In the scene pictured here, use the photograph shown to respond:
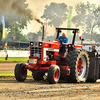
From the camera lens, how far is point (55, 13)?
89188mm

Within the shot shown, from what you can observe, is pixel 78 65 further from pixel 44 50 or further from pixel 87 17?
pixel 87 17

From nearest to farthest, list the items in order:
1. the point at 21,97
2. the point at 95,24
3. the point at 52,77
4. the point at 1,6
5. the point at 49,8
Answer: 1. the point at 21,97
2. the point at 52,77
3. the point at 1,6
4. the point at 95,24
5. the point at 49,8

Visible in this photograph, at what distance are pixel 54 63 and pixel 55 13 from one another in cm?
8147

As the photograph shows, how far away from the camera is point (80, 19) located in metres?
81.8

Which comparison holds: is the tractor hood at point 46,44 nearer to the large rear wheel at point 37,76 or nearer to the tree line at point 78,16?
the large rear wheel at point 37,76

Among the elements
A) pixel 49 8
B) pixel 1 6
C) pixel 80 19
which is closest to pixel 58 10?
pixel 49 8

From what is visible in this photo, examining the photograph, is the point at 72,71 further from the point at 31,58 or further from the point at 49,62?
the point at 31,58

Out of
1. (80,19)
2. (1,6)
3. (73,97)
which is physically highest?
(80,19)

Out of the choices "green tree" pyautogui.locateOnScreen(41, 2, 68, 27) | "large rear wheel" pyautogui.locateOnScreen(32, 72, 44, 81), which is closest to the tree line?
"green tree" pyautogui.locateOnScreen(41, 2, 68, 27)

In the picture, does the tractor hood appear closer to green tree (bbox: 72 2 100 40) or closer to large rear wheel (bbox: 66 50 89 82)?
large rear wheel (bbox: 66 50 89 82)

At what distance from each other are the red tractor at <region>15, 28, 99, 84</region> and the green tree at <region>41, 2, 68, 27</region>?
75.4m

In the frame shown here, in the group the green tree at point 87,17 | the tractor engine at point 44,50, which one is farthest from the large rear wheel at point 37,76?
the green tree at point 87,17

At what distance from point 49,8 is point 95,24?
62.7 ft

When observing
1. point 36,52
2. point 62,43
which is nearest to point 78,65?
point 62,43
